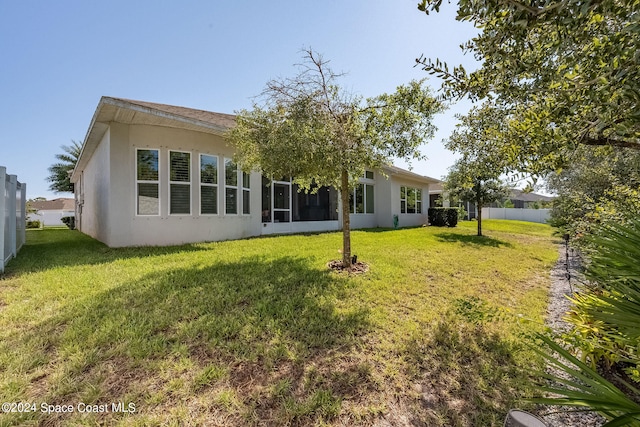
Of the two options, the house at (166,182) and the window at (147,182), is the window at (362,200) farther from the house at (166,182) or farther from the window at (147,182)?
the window at (147,182)

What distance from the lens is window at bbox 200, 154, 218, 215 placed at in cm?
994

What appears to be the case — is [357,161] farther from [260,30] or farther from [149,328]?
[260,30]

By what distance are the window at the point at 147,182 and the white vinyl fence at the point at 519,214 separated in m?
38.3

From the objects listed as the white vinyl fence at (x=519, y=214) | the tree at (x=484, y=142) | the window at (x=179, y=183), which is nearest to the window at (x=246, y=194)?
the window at (x=179, y=183)

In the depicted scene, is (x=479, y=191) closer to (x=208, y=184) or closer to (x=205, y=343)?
(x=208, y=184)

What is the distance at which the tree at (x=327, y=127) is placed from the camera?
5.64 metres

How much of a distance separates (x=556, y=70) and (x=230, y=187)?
32.2 feet

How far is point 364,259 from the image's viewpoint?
7535mm

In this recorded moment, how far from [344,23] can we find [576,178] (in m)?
10.5

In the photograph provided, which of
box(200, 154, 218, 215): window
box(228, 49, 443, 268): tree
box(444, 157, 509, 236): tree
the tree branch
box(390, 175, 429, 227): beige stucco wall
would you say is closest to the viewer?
the tree branch

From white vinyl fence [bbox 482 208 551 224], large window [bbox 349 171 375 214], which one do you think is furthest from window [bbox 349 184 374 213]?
white vinyl fence [bbox 482 208 551 224]

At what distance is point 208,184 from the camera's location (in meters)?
10.1

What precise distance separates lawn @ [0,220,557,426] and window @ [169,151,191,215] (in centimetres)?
350

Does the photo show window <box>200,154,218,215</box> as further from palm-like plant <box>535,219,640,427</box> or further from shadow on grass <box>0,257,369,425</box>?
palm-like plant <box>535,219,640,427</box>
